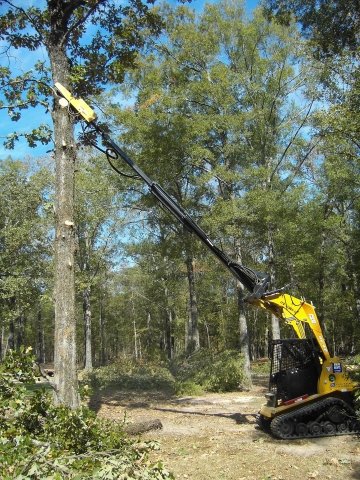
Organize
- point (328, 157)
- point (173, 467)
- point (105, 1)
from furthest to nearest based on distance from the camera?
point (328, 157)
point (105, 1)
point (173, 467)

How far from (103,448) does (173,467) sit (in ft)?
10.2

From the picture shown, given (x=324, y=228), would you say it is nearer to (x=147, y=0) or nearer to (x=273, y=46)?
(x=273, y=46)

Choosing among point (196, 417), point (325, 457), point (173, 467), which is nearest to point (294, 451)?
point (325, 457)

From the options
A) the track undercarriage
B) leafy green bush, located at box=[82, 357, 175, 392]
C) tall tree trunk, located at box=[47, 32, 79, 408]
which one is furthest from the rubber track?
leafy green bush, located at box=[82, 357, 175, 392]

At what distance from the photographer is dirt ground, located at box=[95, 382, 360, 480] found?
6730 millimetres

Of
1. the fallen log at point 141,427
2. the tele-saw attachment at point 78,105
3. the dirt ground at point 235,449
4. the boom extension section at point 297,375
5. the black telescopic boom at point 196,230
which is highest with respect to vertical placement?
the tele-saw attachment at point 78,105

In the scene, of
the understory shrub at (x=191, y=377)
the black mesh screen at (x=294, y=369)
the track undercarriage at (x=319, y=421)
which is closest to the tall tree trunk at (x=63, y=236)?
the track undercarriage at (x=319, y=421)

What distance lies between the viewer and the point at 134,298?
153 ft

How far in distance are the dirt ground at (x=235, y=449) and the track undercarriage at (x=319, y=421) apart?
19 centimetres

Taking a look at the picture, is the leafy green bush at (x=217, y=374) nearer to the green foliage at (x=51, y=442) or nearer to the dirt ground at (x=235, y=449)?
the dirt ground at (x=235, y=449)

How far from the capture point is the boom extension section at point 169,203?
7.96 metres

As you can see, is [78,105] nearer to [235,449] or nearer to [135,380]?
[235,449]

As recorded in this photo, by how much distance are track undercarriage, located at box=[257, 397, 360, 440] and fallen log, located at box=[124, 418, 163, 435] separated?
8.29 feet

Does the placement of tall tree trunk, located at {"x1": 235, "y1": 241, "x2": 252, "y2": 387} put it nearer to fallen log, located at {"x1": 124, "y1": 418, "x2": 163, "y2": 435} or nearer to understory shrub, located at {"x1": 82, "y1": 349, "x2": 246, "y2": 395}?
understory shrub, located at {"x1": 82, "y1": 349, "x2": 246, "y2": 395}
